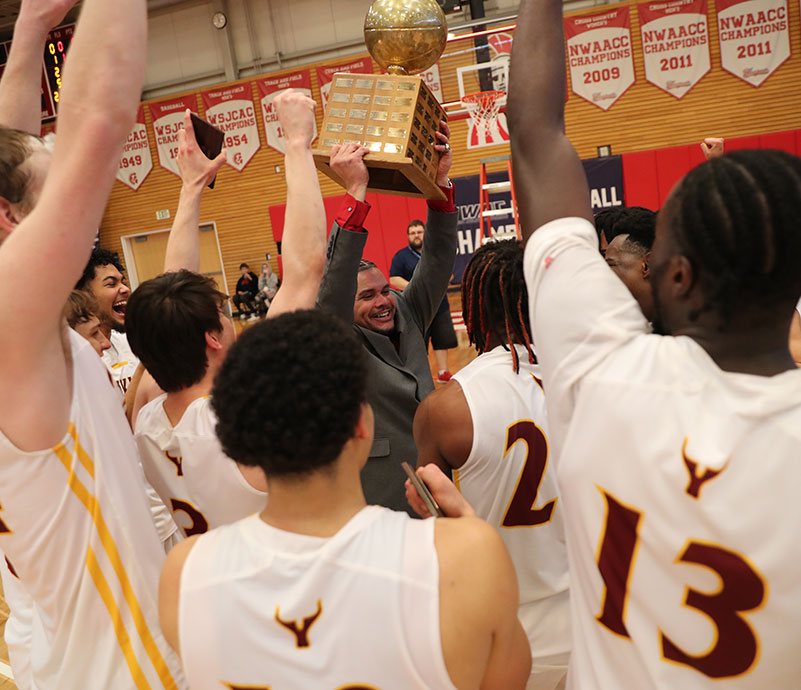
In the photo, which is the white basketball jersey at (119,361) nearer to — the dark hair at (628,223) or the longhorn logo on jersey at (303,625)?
the dark hair at (628,223)

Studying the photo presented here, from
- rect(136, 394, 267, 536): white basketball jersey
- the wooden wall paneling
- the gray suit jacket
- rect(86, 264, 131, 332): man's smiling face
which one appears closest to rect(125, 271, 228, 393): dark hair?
rect(136, 394, 267, 536): white basketball jersey

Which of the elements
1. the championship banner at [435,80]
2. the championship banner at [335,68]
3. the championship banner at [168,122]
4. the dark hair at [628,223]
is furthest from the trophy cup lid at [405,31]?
the championship banner at [168,122]

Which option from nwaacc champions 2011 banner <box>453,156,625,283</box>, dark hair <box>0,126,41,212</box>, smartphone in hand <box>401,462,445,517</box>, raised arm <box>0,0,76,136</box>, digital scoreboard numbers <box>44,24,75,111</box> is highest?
digital scoreboard numbers <box>44,24,75,111</box>

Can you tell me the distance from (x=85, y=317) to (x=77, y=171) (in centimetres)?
216

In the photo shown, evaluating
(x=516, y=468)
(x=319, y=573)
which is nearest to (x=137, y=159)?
(x=516, y=468)

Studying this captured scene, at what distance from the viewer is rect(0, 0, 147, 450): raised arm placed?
1.08 meters

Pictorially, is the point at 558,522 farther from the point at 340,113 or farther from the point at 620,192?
the point at 620,192

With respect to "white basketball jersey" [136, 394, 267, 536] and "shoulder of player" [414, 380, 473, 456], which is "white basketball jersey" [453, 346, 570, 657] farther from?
"white basketball jersey" [136, 394, 267, 536]

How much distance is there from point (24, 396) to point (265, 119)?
1381 centimetres

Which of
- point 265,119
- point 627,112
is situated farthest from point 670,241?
point 265,119

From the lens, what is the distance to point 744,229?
941 millimetres

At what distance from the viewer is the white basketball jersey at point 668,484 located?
3.11 ft

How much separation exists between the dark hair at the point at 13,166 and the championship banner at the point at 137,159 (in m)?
14.6

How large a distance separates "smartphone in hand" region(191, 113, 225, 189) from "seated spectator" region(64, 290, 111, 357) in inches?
36.6
